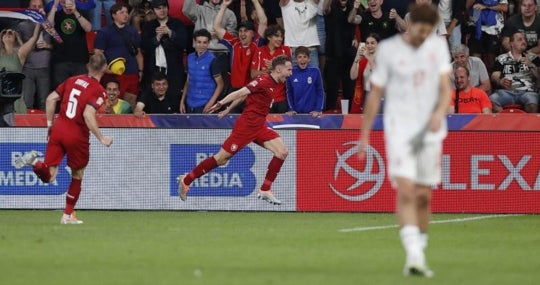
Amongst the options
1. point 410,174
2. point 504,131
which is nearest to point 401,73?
point 410,174

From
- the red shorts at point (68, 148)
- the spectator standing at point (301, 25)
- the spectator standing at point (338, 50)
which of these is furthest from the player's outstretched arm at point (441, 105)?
the spectator standing at point (338, 50)

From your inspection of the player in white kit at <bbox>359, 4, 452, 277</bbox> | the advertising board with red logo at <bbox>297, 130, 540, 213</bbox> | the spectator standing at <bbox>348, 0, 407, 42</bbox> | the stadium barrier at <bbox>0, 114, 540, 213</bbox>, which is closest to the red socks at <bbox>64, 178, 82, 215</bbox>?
the stadium barrier at <bbox>0, 114, 540, 213</bbox>

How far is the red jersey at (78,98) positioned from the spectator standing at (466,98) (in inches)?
257

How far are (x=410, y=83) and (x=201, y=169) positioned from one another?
28.0ft

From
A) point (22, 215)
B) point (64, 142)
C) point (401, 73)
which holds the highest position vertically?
point (401, 73)

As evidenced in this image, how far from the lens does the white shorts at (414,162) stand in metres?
10.8

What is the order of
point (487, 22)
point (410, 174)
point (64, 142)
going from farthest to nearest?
point (487, 22) < point (64, 142) < point (410, 174)

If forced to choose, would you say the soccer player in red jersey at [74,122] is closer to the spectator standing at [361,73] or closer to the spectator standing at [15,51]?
the spectator standing at [15,51]

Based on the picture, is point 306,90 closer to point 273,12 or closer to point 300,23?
point 300,23

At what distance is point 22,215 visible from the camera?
61.9 feet

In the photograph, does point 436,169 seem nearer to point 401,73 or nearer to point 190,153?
point 401,73

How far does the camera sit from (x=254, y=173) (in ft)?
65.5

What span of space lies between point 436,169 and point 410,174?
38cm

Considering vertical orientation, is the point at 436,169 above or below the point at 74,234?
above
